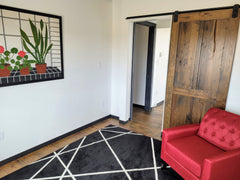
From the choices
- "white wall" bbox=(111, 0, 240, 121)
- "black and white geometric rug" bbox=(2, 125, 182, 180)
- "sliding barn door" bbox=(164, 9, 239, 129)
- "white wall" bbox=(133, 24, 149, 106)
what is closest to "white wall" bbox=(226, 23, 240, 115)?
"sliding barn door" bbox=(164, 9, 239, 129)

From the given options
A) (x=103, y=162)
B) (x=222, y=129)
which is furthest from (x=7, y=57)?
(x=222, y=129)

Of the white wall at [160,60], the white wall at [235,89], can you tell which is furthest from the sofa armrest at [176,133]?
the white wall at [160,60]

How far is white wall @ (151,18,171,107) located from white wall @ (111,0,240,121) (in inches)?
48.4

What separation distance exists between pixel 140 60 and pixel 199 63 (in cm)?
221

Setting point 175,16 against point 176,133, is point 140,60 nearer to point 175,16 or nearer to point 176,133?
point 175,16

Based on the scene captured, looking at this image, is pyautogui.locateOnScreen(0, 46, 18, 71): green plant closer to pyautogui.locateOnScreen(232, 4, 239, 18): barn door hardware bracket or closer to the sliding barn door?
the sliding barn door

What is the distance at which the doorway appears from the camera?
14.5ft

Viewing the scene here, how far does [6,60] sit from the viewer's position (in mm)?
2232

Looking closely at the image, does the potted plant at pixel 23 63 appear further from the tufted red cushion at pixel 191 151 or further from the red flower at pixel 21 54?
the tufted red cushion at pixel 191 151

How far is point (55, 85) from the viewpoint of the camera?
9.43 feet

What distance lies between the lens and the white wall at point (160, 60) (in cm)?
450

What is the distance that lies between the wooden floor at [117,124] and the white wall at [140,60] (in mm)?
406

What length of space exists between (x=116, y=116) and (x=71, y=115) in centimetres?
122

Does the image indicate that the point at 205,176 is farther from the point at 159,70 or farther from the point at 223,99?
the point at 159,70
